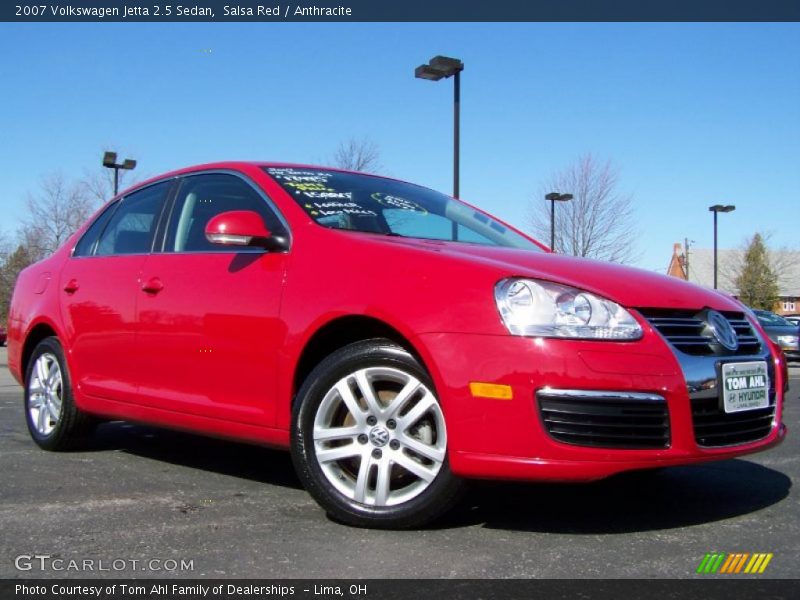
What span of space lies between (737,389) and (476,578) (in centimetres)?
132

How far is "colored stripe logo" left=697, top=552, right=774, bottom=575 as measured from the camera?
9.27ft

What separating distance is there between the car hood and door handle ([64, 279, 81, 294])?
2.27 meters

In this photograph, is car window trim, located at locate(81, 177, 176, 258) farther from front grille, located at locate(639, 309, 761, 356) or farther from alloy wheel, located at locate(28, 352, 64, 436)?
front grille, located at locate(639, 309, 761, 356)

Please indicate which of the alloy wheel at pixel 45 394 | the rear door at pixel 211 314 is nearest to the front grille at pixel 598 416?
the rear door at pixel 211 314

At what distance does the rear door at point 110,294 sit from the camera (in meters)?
4.55

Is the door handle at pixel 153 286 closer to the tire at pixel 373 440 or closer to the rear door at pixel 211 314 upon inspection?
the rear door at pixel 211 314

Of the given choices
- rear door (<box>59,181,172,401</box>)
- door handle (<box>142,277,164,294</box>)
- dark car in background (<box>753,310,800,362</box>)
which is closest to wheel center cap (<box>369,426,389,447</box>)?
door handle (<box>142,277,164,294</box>)

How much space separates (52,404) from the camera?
5.21 metres

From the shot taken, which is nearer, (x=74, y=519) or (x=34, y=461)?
(x=74, y=519)

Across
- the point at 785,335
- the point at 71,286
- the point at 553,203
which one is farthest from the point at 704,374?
the point at 553,203

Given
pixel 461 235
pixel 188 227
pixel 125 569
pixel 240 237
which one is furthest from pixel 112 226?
pixel 125 569

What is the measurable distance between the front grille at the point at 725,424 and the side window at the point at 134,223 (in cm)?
295

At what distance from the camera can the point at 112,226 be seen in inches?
204
